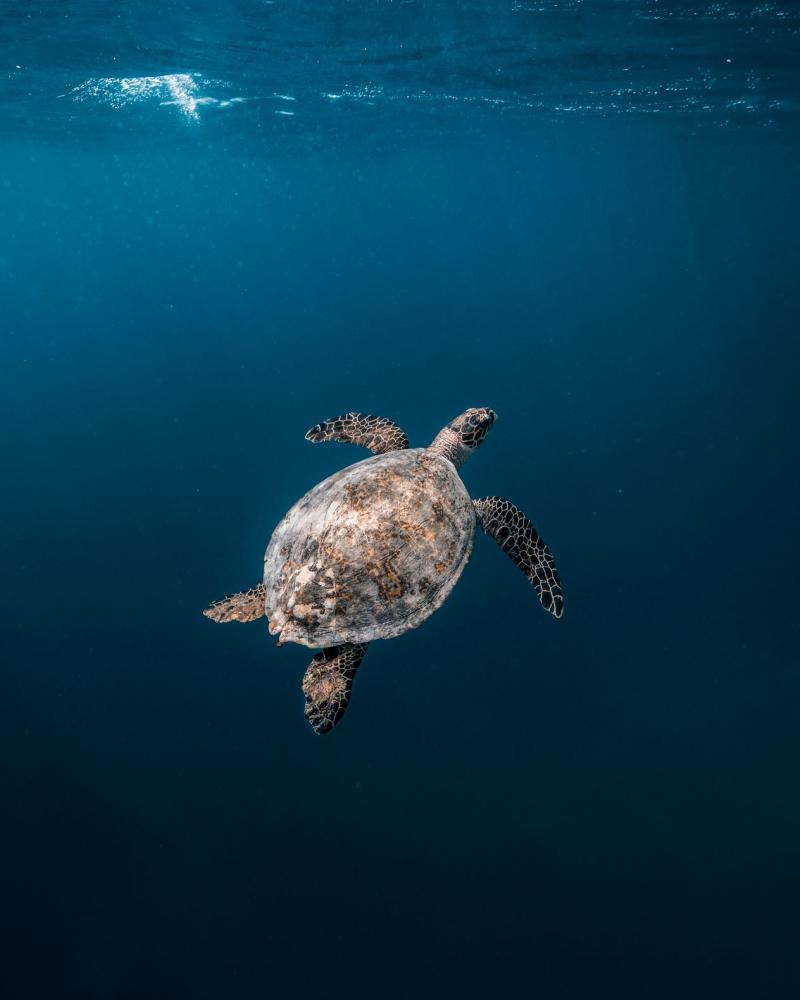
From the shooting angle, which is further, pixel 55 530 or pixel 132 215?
pixel 132 215

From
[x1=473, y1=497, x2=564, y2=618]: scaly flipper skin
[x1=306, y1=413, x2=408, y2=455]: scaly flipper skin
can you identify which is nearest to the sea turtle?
[x1=473, y1=497, x2=564, y2=618]: scaly flipper skin

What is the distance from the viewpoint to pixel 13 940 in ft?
41.9

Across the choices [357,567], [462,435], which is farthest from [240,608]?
[462,435]

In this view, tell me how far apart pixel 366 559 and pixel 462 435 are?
117 inches

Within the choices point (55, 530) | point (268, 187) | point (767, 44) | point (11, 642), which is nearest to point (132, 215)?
point (268, 187)

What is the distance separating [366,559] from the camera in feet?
17.9

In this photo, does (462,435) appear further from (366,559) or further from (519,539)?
(366,559)

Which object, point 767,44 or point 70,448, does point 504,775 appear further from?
point 70,448

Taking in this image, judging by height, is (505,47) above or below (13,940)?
above

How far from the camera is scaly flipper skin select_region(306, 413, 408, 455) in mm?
8070

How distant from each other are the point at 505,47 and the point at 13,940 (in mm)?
21405

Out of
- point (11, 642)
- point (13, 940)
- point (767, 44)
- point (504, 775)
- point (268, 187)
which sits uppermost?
point (767, 44)

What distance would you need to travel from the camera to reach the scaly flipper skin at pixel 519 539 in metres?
6.68

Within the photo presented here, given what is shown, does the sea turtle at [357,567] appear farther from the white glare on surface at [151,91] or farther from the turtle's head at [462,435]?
the white glare on surface at [151,91]
